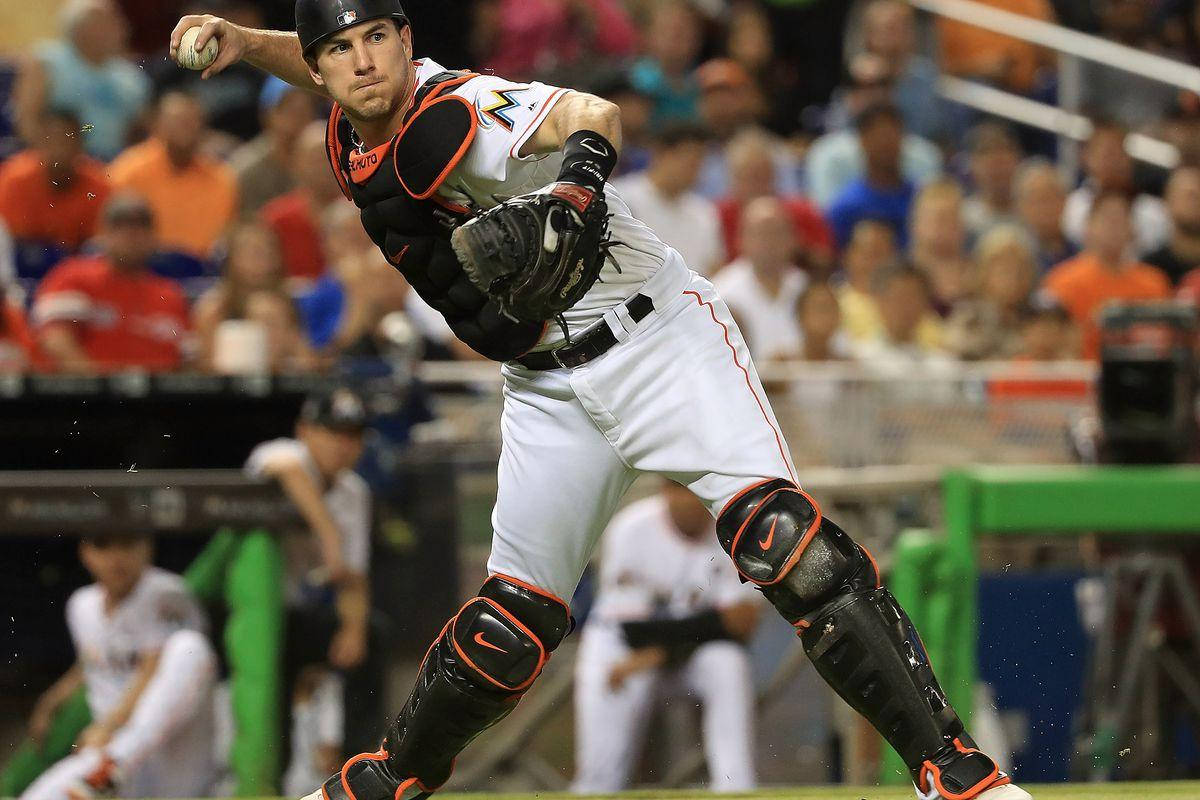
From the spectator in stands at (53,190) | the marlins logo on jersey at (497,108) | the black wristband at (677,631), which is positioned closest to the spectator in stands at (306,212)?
the spectator in stands at (53,190)

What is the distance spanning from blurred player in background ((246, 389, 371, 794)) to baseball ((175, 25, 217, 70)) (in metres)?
2.48

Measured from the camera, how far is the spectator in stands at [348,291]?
22.3 feet

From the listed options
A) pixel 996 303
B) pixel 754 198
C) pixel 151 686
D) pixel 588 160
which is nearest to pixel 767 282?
pixel 754 198

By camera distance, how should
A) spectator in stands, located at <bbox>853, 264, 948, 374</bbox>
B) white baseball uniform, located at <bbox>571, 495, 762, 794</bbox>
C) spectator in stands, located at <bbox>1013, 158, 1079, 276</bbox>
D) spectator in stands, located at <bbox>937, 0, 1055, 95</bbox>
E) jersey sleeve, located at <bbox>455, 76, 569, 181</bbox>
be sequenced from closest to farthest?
1. jersey sleeve, located at <bbox>455, 76, 569, 181</bbox>
2. white baseball uniform, located at <bbox>571, 495, 762, 794</bbox>
3. spectator in stands, located at <bbox>853, 264, 948, 374</bbox>
4. spectator in stands, located at <bbox>1013, 158, 1079, 276</bbox>
5. spectator in stands, located at <bbox>937, 0, 1055, 95</bbox>

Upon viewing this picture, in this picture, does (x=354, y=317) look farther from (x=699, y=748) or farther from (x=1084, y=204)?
(x=1084, y=204)

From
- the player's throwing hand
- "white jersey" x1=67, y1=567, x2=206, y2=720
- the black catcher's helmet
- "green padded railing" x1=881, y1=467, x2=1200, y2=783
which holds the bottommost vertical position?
"white jersey" x1=67, y1=567, x2=206, y2=720

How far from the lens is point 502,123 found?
331 cm

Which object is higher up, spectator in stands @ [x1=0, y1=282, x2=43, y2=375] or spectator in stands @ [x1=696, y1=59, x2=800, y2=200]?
spectator in stands @ [x1=696, y1=59, x2=800, y2=200]

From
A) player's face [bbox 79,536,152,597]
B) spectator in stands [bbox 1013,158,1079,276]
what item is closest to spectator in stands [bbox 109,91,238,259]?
player's face [bbox 79,536,152,597]

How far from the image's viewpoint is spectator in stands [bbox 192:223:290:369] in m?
6.83

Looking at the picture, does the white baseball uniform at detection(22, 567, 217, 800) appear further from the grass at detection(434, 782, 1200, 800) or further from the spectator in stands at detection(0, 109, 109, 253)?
the spectator in stands at detection(0, 109, 109, 253)

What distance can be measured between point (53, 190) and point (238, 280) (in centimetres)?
130

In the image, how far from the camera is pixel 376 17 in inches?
133

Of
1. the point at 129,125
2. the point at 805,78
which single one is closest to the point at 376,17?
the point at 129,125
